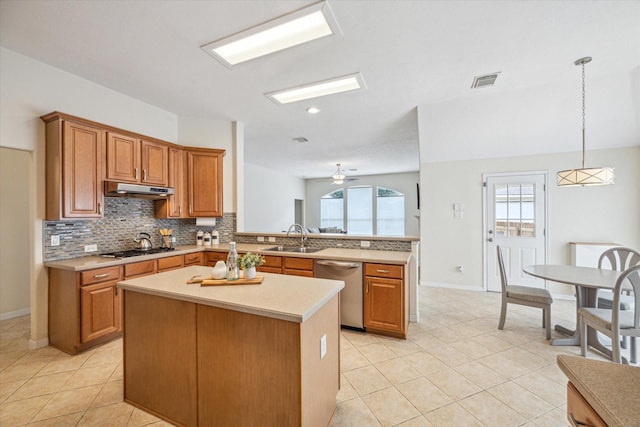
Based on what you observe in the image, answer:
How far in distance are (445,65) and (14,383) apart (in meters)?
4.77

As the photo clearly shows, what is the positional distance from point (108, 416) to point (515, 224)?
5.54 metres

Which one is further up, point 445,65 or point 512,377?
point 445,65

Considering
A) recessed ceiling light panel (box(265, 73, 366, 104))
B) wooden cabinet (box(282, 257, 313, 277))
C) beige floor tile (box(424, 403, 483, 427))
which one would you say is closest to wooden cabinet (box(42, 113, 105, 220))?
recessed ceiling light panel (box(265, 73, 366, 104))

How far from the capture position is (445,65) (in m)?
2.73

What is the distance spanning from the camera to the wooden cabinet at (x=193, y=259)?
3.58 m

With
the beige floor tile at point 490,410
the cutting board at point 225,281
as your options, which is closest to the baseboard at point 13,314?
the cutting board at point 225,281

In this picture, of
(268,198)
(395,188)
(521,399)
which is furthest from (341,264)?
(395,188)

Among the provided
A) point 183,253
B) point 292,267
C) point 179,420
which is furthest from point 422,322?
point 183,253

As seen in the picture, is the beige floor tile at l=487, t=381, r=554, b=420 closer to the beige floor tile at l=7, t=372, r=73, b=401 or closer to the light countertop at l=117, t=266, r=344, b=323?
the light countertop at l=117, t=266, r=344, b=323

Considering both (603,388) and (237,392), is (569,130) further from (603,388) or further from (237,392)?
(237,392)

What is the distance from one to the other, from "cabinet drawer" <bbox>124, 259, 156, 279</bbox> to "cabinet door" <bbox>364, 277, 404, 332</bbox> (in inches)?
99.1

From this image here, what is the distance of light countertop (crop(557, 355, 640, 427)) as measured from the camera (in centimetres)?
65

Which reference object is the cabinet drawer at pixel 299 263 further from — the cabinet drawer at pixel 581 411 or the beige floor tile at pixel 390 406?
the cabinet drawer at pixel 581 411

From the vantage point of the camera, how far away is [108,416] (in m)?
1.76
